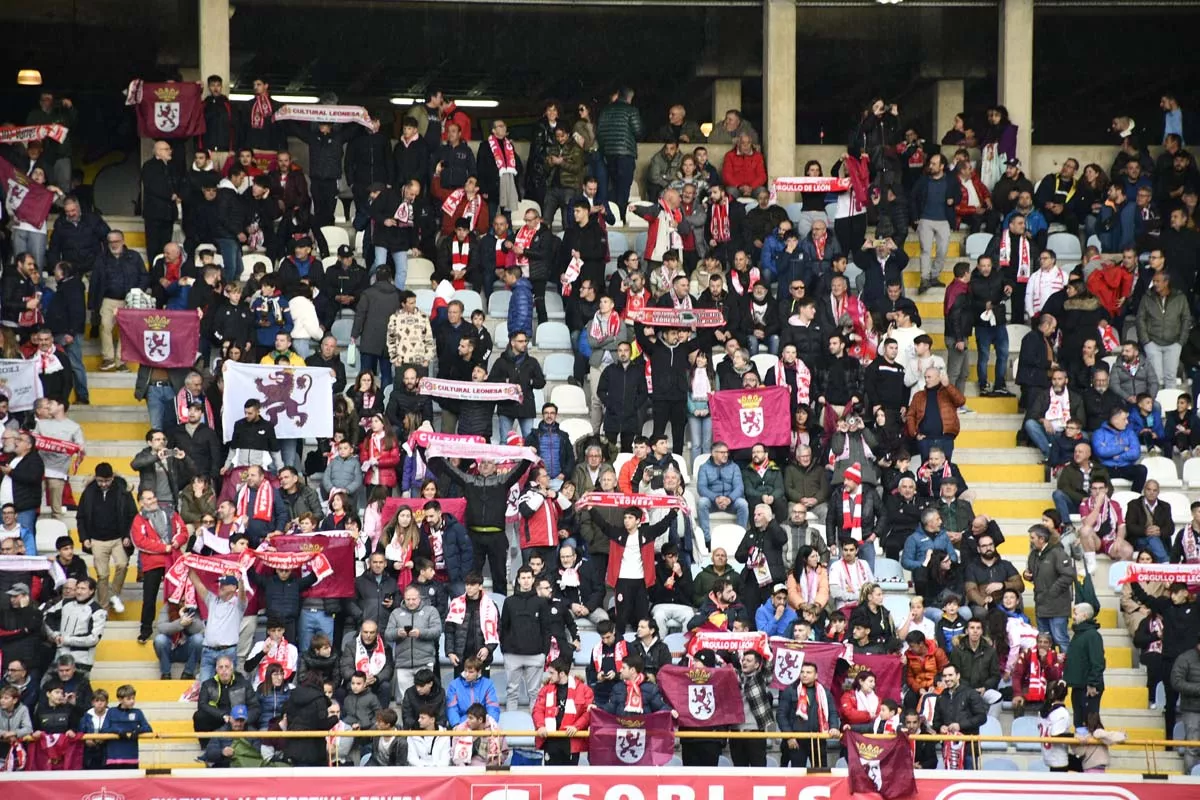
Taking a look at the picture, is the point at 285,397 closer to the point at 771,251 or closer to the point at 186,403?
the point at 186,403

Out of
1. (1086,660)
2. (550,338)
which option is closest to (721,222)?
(550,338)

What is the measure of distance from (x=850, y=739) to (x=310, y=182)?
1124cm

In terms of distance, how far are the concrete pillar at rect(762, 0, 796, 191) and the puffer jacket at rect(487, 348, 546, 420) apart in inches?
271

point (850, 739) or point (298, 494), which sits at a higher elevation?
point (298, 494)

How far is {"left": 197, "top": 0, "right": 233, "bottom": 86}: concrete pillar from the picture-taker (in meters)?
27.6

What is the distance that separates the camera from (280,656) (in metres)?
19.6

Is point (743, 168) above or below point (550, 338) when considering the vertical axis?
above

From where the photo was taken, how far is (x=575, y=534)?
21250 mm

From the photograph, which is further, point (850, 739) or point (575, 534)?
point (575, 534)

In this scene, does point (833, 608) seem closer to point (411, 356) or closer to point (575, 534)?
point (575, 534)

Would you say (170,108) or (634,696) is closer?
(634,696)

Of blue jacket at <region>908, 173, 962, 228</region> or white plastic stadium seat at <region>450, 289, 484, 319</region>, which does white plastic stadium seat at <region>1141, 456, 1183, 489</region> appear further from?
white plastic stadium seat at <region>450, 289, 484, 319</region>

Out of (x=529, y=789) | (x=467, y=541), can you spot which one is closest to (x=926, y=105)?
(x=467, y=541)

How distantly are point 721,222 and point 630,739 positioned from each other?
884 centimetres
